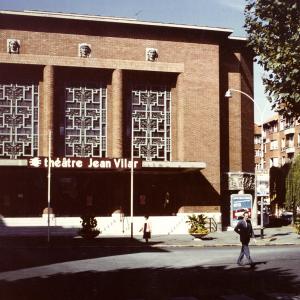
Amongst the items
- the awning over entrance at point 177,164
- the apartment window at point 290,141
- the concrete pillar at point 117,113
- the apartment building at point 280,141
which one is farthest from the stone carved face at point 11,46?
the apartment window at point 290,141

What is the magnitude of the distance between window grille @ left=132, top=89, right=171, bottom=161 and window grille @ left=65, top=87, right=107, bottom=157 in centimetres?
239

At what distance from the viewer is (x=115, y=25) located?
39.2 metres

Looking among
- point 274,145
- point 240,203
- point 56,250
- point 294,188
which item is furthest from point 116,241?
point 274,145

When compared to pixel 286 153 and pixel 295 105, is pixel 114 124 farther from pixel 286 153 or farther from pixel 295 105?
pixel 286 153

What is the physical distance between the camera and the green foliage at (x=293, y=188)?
4128 centimetres

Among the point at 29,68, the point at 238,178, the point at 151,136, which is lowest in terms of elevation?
the point at 238,178

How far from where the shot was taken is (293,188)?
137 feet

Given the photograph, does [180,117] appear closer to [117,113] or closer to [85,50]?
[117,113]

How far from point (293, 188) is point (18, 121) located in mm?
21591

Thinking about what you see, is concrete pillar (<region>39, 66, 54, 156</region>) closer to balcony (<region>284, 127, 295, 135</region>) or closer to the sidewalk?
the sidewalk

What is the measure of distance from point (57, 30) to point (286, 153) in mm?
47075

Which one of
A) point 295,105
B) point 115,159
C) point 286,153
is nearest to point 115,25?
point 115,159

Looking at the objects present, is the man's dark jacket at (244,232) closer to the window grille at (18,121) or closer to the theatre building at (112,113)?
the theatre building at (112,113)

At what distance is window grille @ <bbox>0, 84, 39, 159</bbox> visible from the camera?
126 ft
